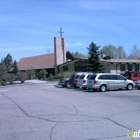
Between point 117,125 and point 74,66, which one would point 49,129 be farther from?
point 74,66

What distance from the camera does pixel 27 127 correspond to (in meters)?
8.43

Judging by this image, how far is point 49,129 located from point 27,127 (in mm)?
820

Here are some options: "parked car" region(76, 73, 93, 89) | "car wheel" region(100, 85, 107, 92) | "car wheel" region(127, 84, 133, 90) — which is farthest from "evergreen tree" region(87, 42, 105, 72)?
"car wheel" region(100, 85, 107, 92)

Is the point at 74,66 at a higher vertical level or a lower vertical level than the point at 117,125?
higher

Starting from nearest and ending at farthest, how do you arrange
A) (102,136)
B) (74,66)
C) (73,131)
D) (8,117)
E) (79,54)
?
(102,136)
(73,131)
(8,117)
(74,66)
(79,54)

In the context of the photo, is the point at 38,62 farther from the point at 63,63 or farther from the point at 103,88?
the point at 103,88

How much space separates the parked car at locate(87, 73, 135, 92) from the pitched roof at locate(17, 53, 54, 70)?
38.8 m

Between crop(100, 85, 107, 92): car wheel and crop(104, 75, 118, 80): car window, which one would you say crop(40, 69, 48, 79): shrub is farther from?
crop(100, 85, 107, 92): car wheel

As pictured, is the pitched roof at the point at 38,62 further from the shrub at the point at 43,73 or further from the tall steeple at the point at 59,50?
the shrub at the point at 43,73

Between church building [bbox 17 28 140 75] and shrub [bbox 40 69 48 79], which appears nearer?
church building [bbox 17 28 140 75]

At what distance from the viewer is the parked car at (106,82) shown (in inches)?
969

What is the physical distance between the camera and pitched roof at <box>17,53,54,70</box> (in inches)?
2616

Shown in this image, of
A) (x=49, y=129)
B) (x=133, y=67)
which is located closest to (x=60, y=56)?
(x=133, y=67)

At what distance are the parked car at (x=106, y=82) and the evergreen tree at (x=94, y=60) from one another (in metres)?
21.4
